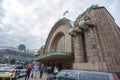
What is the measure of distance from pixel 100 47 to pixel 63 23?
542 inches

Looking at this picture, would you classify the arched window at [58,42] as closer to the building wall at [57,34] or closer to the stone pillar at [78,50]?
the building wall at [57,34]

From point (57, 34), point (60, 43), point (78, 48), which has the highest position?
point (57, 34)

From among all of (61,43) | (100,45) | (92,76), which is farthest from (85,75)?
(61,43)

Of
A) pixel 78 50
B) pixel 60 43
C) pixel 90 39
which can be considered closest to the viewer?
pixel 90 39

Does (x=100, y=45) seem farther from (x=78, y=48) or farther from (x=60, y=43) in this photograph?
(x=60, y=43)

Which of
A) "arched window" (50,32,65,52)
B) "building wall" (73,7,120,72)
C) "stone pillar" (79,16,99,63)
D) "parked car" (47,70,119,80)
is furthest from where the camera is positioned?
"arched window" (50,32,65,52)

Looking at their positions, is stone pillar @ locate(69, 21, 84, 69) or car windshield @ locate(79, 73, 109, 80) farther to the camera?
stone pillar @ locate(69, 21, 84, 69)

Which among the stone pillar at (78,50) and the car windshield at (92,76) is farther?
the stone pillar at (78,50)

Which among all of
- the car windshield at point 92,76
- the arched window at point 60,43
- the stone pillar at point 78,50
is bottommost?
the car windshield at point 92,76

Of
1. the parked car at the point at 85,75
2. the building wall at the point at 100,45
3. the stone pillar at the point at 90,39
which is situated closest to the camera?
the parked car at the point at 85,75

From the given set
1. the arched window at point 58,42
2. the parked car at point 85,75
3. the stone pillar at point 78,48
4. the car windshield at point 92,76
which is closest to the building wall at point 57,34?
the arched window at point 58,42

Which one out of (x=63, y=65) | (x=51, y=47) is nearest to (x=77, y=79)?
(x=63, y=65)

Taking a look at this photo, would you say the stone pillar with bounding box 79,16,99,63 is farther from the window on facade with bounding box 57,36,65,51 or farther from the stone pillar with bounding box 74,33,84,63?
the window on facade with bounding box 57,36,65,51

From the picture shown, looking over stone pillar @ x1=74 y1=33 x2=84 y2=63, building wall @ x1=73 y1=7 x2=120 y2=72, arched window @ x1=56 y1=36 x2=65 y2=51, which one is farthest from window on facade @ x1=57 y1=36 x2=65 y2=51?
building wall @ x1=73 y1=7 x2=120 y2=72
